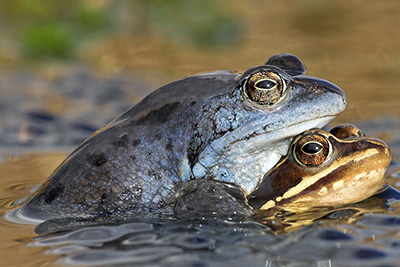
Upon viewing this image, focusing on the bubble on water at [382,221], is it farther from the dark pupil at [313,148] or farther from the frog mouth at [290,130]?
the frog mouth at [290,130]

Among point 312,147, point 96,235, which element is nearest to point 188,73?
point 312,147

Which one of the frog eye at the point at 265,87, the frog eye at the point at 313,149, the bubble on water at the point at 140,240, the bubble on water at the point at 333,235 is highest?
the frog eye at the point at 265,87

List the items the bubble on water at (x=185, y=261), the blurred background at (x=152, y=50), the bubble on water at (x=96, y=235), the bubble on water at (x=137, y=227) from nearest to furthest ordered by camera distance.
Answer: the bubble on water at (x=185, y=261)
the bubble on water at (x=96, y=235)
the bubble on water at (x=137, y=227)
the blurred background at (x=152, y=50)

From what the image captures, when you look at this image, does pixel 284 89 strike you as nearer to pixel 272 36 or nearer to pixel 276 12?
pixel 272 36

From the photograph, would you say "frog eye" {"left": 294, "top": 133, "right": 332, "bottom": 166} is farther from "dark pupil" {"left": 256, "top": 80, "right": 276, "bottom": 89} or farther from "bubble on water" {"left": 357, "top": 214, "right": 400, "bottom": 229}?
"bubble on water" {"left": 357, "top": 214, "right": 400, "bottom": 229}

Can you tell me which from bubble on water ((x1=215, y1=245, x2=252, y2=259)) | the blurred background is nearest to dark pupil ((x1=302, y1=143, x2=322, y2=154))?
bubble on water ((x1=215, y1=245, x2=252, y2=259))

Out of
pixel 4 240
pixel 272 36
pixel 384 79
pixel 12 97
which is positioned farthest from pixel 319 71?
pixel 4 240

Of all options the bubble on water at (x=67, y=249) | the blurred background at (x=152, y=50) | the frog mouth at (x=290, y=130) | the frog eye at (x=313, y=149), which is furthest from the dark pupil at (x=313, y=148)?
the blurred background at (x=152, y=50)
